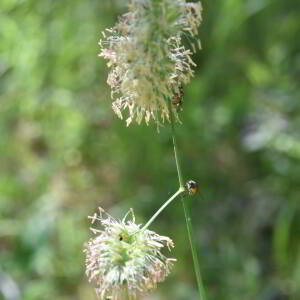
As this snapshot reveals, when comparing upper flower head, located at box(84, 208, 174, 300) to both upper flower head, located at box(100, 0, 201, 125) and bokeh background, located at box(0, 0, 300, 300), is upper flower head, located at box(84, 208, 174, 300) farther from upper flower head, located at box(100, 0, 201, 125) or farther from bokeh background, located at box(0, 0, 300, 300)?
bokeh background, located at box(0, 0, 300, 300)

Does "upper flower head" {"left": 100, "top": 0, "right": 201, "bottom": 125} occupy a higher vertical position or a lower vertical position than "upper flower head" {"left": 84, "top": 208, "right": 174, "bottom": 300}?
higher

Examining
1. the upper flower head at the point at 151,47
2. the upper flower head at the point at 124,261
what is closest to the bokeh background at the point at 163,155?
the upper flower head at the point at 124,261

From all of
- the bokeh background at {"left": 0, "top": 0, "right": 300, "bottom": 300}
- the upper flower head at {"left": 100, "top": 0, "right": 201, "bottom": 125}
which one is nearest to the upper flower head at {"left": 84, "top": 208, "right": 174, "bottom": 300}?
the upper flower head at {"left": 100, "top": 0, "right": 201, "bottom": 125}

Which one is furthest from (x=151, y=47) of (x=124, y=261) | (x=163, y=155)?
(x=163, y=155)

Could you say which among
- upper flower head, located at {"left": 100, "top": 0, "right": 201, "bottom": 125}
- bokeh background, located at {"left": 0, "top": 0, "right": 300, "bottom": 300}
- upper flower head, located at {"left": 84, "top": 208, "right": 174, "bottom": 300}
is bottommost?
upper flower head, located at {"left": 84, "top": 208, "right": 174, "bottom": 300}

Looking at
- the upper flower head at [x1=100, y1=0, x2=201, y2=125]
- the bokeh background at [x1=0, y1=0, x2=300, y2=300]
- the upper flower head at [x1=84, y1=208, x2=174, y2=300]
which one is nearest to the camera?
the upper flower head at [x1=100, y1=0, x2=201, y2=125]

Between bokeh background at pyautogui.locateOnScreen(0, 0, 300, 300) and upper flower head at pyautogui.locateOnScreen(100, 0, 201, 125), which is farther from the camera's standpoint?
bokeh background at pyautogui.locateOnScreen(0, 0, 300, 300)
